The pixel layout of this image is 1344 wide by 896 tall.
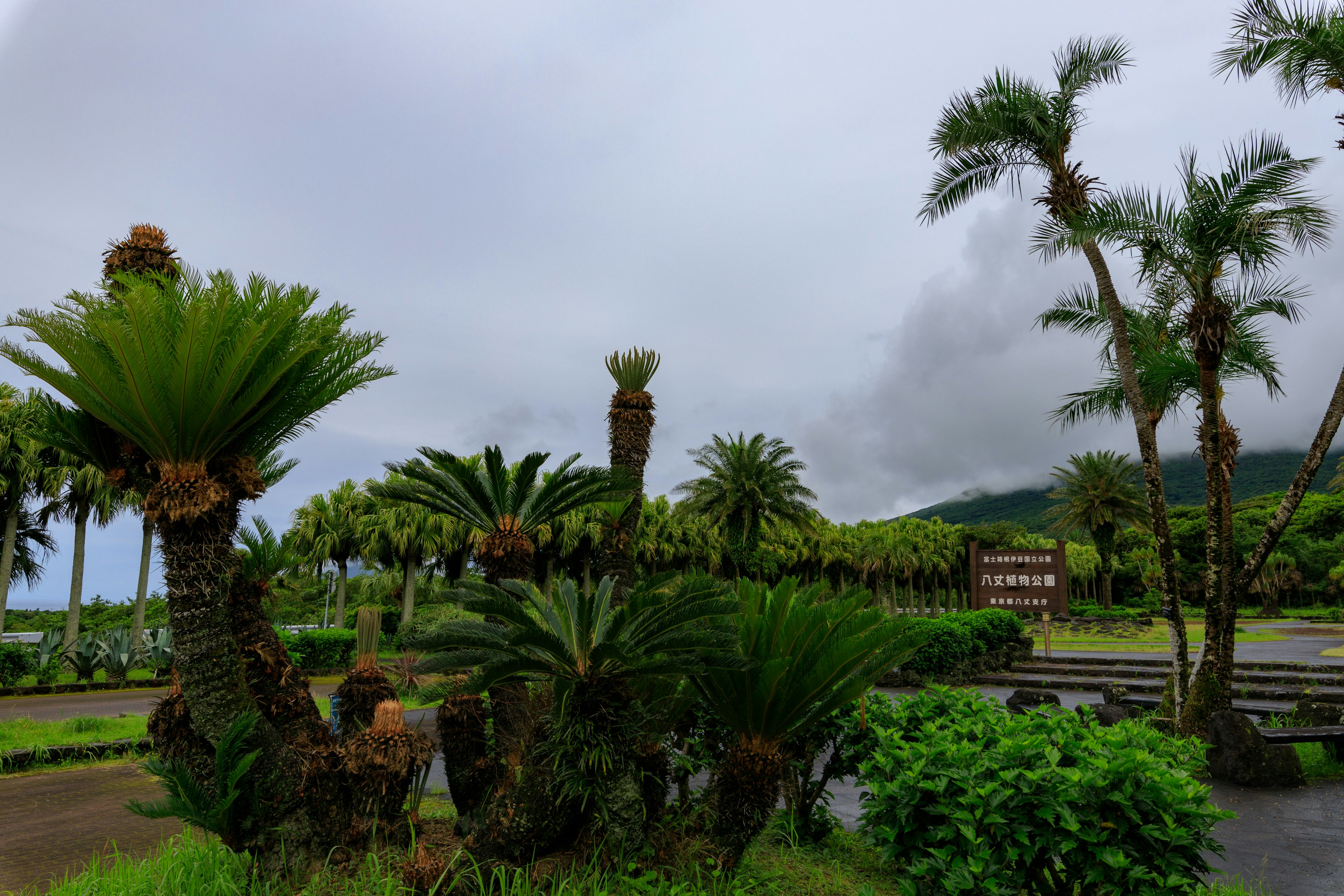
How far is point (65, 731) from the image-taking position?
10852mm

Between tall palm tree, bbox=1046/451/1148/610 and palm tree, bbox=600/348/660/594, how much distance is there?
37.9 meters

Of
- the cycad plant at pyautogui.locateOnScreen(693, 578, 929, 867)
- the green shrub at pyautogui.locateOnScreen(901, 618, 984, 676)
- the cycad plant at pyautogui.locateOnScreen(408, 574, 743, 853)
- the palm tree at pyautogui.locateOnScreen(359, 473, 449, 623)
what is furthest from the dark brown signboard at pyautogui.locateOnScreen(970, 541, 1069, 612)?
the palm tree at pyautogui.locateOnScreen(359, 473, 449, 623)

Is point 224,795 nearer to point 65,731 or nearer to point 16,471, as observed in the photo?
point 65,731

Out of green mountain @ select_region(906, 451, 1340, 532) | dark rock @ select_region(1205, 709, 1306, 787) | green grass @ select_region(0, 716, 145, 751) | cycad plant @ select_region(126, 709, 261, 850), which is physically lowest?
green grass @ select_region(0, 716, 145, 751)

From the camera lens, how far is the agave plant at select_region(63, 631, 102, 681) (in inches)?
728

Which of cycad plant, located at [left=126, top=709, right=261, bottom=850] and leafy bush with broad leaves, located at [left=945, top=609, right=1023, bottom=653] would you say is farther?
leafy bush with broad leaves, located at [left=945, top=609, right=1023, bottom=653]

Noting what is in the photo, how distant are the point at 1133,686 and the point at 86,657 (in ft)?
82.4

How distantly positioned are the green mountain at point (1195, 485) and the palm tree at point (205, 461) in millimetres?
104171

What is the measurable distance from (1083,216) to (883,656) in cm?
753

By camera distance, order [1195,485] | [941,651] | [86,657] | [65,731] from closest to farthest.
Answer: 1. [65,731]
2. [941,651]
3. [86,657]
4. [1195,485]

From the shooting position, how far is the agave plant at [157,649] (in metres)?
18.0

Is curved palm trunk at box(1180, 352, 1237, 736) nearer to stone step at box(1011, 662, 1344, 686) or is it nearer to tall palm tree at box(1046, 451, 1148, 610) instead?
stone step at box(1011, 662, 1344, 686)

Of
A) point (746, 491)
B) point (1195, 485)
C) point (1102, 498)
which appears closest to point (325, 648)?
point (746, 491)

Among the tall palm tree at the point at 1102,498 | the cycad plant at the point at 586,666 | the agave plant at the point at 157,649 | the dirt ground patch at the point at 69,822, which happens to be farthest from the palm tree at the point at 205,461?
the tall palm tree at the point at 1102,498
